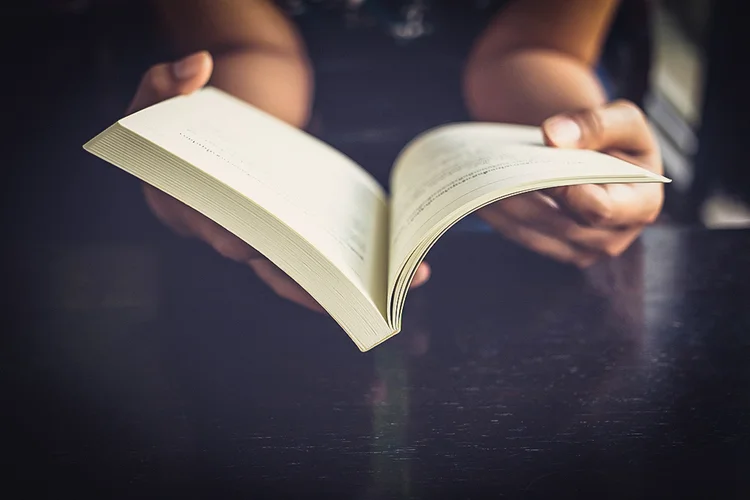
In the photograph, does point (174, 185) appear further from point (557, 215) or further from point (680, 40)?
point (680, 40)

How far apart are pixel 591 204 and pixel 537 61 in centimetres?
35

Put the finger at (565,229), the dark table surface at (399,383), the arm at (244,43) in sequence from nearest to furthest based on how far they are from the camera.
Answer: the dark table surface at (399,383) → the finger at (565,229) → the arm at (244,43)

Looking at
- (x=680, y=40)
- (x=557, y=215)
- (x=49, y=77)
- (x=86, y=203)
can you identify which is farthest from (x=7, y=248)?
(x=680, y=40)

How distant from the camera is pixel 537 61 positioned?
880 millimetres

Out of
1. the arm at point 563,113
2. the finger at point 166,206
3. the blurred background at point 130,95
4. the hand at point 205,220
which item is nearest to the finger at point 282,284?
the hand at point 205,220

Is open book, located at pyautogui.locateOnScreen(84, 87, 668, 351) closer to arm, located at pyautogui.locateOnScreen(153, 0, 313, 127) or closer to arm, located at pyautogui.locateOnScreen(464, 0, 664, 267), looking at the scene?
arm, located at pyautogui.locateOnScreen(464, 0, 664, 267)

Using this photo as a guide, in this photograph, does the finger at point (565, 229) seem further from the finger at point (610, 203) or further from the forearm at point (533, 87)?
the forearm at point (533, 87)

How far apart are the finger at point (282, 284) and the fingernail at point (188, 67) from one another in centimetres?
16

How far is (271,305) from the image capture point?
0.61 meters

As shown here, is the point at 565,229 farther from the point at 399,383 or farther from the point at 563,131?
the point at 399,383

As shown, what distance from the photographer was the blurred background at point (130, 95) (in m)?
0.91

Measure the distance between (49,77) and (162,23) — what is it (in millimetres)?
177

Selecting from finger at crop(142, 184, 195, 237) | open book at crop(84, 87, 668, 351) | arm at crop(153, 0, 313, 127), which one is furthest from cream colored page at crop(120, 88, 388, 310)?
arm at crop(153, 0, 313, 127)

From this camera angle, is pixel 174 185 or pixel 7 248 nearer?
pixel 174 185
